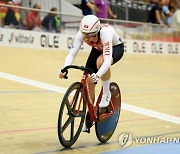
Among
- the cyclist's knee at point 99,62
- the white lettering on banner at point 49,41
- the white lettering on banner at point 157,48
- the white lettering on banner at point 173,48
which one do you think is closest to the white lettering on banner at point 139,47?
the white lettering on banner at point 157,48

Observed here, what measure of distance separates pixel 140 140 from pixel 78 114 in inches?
31.7

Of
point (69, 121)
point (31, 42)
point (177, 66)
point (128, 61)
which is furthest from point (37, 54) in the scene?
point (69, 121)

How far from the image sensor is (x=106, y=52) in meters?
3.62

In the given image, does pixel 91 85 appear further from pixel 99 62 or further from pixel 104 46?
pixel 104 46

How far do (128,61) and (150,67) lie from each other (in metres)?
0.58

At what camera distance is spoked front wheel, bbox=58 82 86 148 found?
3.46m

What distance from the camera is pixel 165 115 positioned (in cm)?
541

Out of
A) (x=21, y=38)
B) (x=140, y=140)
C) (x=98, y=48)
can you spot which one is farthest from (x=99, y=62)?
(x=21, y=38)

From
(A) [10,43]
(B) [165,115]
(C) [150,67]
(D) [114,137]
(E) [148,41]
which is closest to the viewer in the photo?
(D) [114,137]

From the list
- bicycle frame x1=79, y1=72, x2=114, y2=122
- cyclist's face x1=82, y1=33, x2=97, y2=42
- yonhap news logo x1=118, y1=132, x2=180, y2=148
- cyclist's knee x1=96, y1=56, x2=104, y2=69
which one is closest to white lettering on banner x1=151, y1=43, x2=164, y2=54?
yonhap news logo x1=118, y1=132, x2=180, y2=148

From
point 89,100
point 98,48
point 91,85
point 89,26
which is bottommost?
point 89,100

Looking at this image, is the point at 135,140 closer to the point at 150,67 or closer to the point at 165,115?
the point at 165,115

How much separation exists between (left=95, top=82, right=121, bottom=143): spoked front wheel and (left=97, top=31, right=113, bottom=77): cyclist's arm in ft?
1.82

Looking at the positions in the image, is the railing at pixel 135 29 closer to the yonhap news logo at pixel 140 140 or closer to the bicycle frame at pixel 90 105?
the yonhap news logo at pixel 140 140
